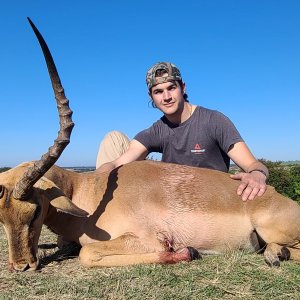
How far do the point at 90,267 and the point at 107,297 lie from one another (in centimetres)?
116

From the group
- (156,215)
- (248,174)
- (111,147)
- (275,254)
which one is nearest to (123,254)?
(156,215)

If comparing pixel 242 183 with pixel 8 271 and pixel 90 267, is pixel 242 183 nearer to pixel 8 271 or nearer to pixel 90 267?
pixel 90 267

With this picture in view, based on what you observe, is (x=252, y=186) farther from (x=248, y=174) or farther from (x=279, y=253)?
(x=279, y=253)

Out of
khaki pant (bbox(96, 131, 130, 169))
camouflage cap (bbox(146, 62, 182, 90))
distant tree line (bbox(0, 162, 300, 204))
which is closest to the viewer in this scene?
camouflage cap (bbox(146, 62, 182, 90))

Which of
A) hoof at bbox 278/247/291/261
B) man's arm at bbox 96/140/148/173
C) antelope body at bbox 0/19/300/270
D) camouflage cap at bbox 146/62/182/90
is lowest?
hoof at bbox 278/247/291/261

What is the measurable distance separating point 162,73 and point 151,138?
113cm

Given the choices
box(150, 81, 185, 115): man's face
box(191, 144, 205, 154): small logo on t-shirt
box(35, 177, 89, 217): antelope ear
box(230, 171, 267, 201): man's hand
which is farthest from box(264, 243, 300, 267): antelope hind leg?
box(150, 81, 185, 115): man's face

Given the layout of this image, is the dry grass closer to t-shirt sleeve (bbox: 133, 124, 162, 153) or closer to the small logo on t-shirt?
Answer: the small logo on t-shirt

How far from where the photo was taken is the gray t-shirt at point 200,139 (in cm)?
680

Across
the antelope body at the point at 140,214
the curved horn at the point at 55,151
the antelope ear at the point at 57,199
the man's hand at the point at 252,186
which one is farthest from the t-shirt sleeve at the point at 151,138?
the curved horn at the point at 55,151

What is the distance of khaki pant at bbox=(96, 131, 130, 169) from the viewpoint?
8.48m

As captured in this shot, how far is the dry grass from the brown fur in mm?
306

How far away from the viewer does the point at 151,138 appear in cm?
749

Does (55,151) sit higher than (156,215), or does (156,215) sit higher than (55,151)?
(55,151)
